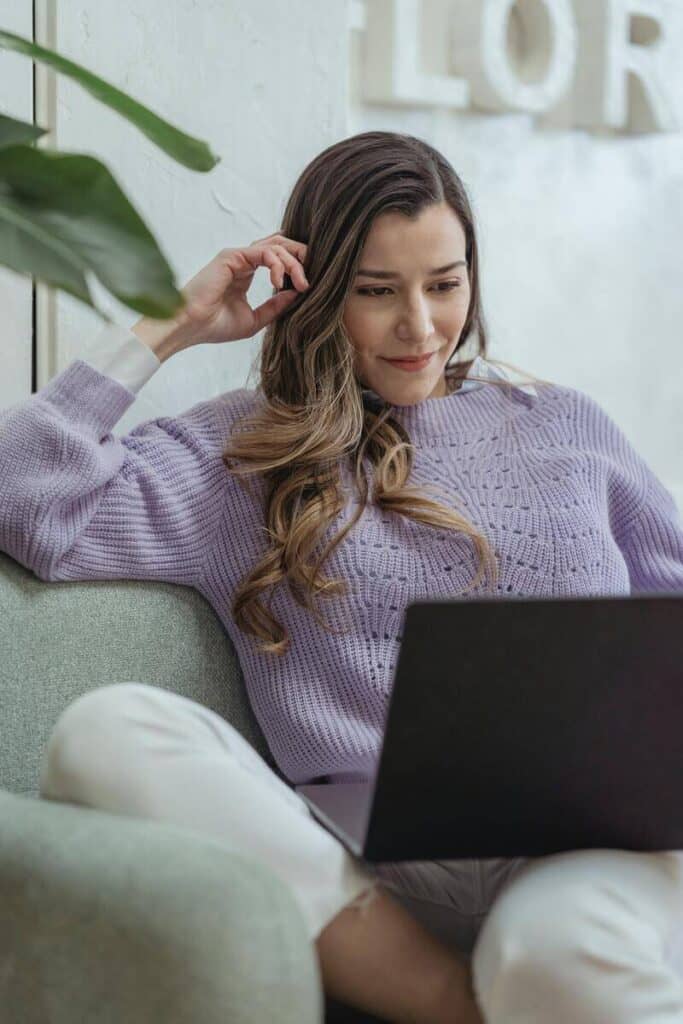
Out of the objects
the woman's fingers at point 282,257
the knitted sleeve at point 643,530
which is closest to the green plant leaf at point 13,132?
the woman's fingers at point 282,257

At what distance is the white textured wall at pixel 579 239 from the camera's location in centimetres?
256

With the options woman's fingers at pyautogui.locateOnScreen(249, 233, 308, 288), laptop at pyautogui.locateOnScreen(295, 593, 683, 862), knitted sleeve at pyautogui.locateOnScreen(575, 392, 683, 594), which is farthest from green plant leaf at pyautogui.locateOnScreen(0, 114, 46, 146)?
knitted sleeve at pyautogui.locateOnScreen(575, 392, 683, 594)

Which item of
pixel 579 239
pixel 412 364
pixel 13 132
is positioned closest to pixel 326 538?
pixel 412 364

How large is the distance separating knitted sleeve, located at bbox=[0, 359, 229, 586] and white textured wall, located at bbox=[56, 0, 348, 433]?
24 centimetres

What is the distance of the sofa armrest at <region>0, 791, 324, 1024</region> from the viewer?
989 mm

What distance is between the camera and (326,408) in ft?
5.75

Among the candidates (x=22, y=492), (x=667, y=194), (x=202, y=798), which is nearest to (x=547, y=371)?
(x=667, y=194)

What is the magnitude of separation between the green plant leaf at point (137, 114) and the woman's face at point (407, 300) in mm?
807

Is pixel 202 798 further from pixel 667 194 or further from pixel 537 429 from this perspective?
pixel 667 194

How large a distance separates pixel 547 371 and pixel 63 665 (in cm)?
145

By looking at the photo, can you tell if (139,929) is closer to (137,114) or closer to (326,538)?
(137,114)

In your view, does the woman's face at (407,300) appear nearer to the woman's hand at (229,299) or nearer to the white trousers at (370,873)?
the woman's hand at (229,299)

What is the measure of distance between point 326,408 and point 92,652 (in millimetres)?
406

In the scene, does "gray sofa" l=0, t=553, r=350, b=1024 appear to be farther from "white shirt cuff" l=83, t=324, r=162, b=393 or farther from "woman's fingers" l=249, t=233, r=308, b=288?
"woman's fingers" l=249, t=233, r=308, b=288
